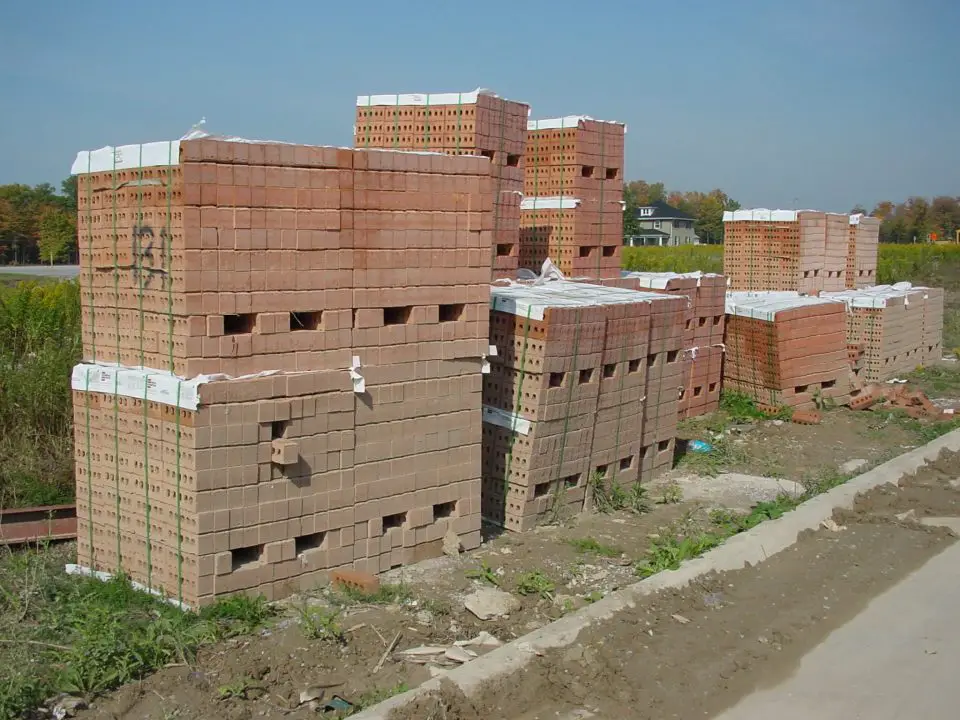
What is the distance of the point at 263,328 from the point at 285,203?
2.92 feet

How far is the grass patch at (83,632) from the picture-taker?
18.1ft

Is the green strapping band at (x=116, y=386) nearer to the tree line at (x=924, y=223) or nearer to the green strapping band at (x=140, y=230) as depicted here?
the green strapping band at (x=140, y=230)

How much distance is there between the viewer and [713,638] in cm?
673

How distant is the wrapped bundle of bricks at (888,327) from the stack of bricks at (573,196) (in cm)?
662

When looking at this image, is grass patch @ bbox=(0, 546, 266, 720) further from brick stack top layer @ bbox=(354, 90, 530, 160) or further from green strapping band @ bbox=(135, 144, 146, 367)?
brick stack top layer @ bbox=(354, 90, 530, 160)

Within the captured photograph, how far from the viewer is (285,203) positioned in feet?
22.6

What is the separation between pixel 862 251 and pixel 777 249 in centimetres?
426

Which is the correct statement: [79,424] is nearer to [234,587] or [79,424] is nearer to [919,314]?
[234,587]

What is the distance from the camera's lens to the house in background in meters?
89.1

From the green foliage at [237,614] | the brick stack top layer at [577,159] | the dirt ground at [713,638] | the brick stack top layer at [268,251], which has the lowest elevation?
the dirt ground at [713,638]

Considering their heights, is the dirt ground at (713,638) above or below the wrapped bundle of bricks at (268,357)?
below

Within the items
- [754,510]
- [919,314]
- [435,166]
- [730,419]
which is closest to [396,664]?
[435,166]

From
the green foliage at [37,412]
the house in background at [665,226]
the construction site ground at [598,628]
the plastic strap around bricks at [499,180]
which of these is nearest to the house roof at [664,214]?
the house in background at [665,226]

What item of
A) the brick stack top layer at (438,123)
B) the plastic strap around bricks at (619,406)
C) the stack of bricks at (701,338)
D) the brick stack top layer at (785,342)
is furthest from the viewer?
the brick stack top layer at (785,342)
